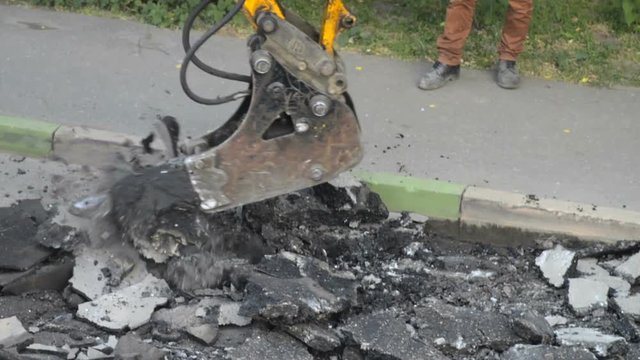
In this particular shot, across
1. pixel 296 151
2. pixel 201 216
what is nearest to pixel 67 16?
pixel 201 216

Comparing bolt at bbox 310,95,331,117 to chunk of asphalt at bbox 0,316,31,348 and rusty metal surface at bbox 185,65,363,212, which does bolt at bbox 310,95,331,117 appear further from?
chunk of asphalt at bbox 0,316,31,348

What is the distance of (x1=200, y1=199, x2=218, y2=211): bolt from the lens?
5.18 m

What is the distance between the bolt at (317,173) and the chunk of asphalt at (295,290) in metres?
0.51

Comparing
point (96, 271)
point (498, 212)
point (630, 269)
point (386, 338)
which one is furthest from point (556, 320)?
point (96, 271)

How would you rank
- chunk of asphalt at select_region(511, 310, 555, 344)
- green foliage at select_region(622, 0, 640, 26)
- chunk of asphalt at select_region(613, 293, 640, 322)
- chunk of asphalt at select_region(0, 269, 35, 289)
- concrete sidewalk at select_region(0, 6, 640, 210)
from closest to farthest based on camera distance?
chunk of asphalt at select_region(511, 310, 555, 344), chunk of asphalt at select_region(613, 293, 640, 322), chunk of asphalt at select_region(0, 269, 35, 289), concrete sidewalk at select_region(0, 6, 640, 210), green foliage at select_region(622, 0, 640, 26)

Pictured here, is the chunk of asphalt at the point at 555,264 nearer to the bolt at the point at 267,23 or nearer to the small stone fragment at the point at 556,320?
the small stone fragment at the point at 556,320

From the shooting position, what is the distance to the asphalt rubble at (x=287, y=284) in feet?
16.5

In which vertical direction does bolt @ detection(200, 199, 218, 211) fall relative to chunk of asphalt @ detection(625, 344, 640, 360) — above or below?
above

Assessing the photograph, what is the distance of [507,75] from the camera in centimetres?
820

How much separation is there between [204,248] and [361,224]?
3.29ft

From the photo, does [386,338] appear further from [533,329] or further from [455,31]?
[455,31]

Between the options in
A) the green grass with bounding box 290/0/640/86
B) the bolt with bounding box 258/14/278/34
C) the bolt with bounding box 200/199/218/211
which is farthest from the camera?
the green grass with bounding box 290/0/640/86

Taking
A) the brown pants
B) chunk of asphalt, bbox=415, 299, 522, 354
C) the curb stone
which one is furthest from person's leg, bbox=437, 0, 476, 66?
chunk of asphalt, bbox=415, 299, 522, 354

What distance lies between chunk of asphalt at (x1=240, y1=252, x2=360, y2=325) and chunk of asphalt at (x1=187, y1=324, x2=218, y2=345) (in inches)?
7.5
